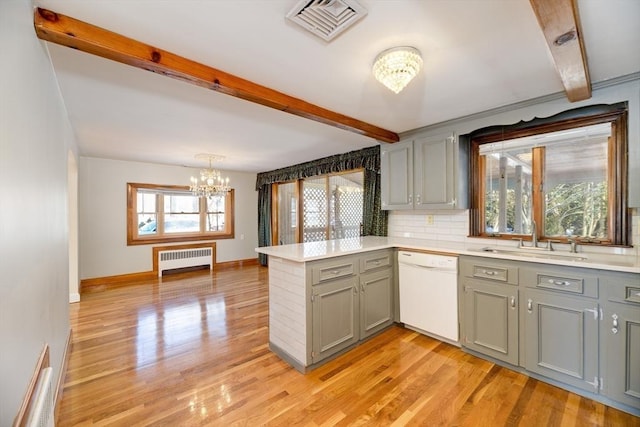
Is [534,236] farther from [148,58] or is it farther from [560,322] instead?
[148,58]

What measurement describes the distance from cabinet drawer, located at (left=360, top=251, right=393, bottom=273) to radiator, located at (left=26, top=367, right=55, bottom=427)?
2.18 meters

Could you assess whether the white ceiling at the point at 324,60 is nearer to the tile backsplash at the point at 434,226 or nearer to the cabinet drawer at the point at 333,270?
the tile backsplash at the point at 434,226

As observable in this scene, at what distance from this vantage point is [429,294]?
2773 millimetres

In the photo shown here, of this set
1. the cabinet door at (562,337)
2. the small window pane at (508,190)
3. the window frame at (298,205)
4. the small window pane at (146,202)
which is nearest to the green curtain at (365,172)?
the window frame at (298,205)

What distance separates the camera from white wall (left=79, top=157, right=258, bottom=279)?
15.9 ft

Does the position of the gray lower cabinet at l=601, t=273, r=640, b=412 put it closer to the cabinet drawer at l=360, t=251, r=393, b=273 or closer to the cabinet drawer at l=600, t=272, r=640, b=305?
the cabinet drawer at l=600, t=272, r=640, b=305

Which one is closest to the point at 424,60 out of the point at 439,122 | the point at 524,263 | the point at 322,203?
the point at 439,122

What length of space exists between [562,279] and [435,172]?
1511mm

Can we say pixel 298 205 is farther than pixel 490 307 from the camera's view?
Yes

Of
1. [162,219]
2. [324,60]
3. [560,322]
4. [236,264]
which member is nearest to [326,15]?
[324,60]

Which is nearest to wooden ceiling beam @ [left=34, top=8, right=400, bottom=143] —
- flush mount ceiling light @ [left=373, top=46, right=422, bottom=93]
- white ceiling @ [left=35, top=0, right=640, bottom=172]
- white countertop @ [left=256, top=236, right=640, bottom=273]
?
white ceiling @ [left=35, top=0, right=640, bottom=172]

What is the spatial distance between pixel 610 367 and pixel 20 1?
380 cm

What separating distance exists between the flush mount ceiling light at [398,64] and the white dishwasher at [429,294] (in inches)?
67.3

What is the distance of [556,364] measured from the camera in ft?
6.65
